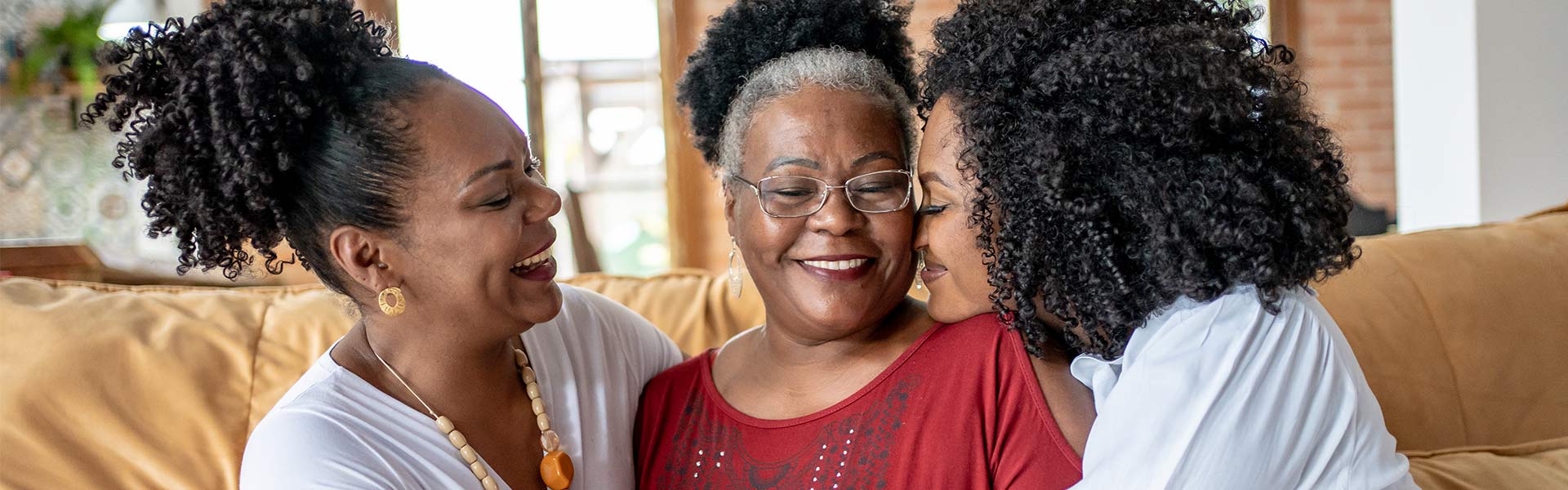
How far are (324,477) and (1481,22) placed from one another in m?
3.52

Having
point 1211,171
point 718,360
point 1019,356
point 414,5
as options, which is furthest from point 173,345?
point 414,5

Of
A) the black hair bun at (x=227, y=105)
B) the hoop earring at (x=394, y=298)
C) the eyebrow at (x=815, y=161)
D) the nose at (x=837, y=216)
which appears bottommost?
the hoop earring at (x=394, y=298)

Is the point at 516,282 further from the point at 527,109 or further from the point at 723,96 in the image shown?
the point at 527,109

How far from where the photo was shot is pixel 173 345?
219 cm

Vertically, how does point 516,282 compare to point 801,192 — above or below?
below

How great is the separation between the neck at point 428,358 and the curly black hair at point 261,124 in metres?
0.16

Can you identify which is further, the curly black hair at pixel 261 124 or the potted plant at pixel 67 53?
the potted plant at pixel 67 53

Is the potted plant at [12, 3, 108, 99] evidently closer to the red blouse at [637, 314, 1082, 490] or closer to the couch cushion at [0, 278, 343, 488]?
the couch cushion at [0, 278, 343, 488]

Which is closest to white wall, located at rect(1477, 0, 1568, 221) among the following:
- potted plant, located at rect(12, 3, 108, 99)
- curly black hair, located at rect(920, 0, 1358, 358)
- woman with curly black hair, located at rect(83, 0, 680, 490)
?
curly black hair, located at rect(920, 0, 1358, 358)

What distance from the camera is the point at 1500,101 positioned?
3.43 m

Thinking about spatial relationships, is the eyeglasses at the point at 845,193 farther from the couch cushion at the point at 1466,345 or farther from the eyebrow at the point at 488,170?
the couch cushion at the point at 1466,345

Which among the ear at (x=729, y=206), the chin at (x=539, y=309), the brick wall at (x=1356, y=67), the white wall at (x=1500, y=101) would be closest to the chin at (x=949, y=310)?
the ear at (x=729, y=206)

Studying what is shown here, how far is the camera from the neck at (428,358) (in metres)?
1.71

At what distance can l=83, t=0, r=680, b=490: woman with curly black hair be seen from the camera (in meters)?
1.51
